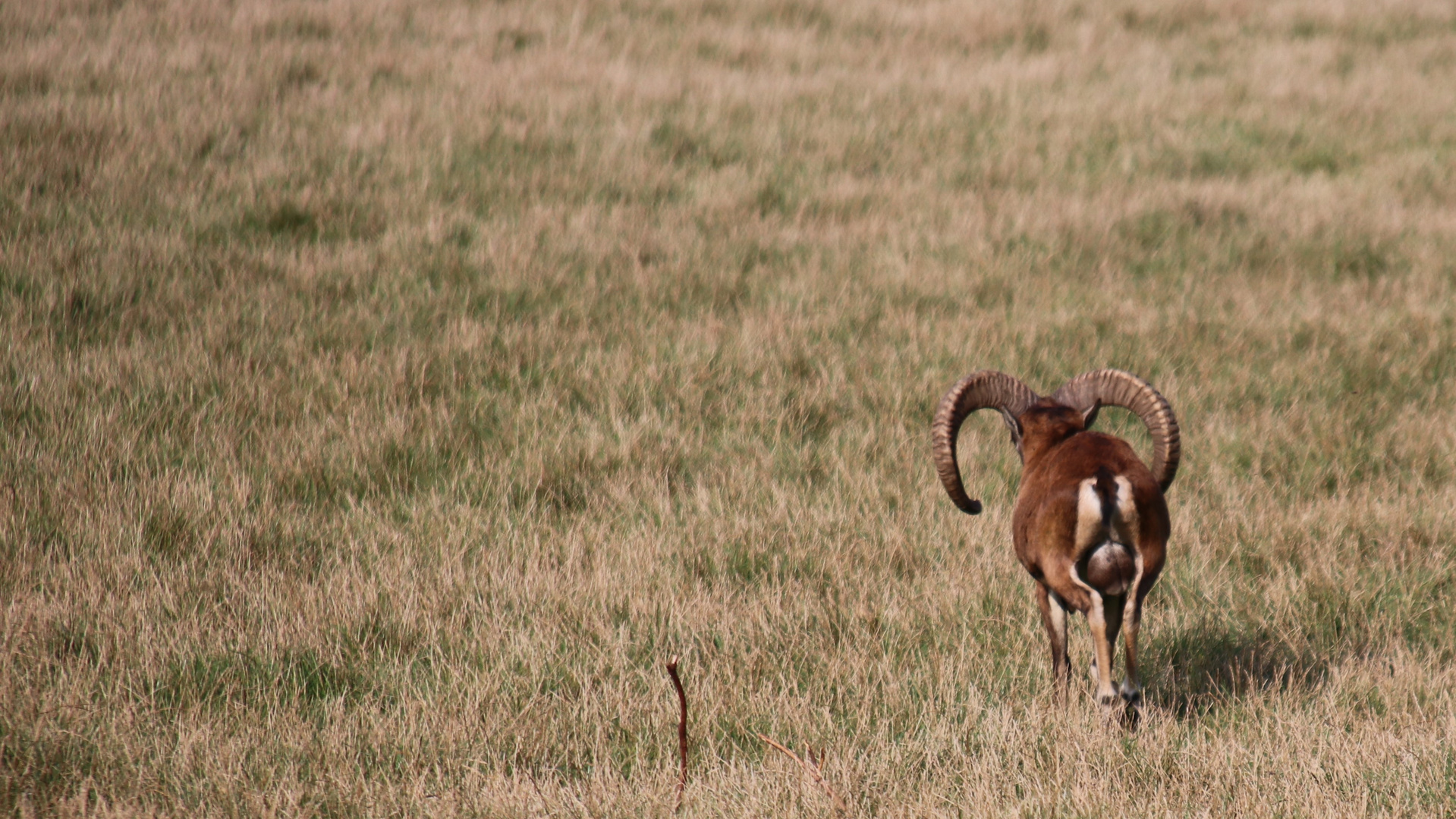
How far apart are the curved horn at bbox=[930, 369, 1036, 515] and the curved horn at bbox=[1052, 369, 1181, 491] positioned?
0.19 metres

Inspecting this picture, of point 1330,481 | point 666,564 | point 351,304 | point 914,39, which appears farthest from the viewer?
point 914,39

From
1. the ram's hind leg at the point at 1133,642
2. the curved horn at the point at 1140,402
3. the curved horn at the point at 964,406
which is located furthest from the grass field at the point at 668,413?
the curved horn at the point at 1140,402

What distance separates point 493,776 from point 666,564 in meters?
1.57

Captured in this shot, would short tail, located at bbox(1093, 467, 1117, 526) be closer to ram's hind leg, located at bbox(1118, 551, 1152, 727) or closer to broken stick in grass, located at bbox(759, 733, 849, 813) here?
ram's hind leg, located at bbox(1118, 551, 1152, 727)

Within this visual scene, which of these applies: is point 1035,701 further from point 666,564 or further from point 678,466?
point 678,466

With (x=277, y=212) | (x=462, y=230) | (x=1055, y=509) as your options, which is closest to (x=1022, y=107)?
(x=462, y=230)

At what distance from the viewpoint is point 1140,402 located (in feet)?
14.3

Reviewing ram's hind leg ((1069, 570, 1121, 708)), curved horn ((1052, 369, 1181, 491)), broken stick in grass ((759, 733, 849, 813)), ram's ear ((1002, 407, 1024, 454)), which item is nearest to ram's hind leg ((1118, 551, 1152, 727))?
ram's hind leg ((1069, 570, 1121, 708))

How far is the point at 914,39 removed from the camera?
14.7 meters

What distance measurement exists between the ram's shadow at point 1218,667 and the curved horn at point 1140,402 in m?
0.78

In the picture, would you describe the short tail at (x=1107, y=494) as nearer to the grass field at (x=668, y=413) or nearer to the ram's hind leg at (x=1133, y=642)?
the ram's hind leg at (x=1133, y=642)

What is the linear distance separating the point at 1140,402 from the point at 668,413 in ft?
10.2

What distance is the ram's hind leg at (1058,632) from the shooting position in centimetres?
416

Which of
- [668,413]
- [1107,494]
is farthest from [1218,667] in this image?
[668,413]
